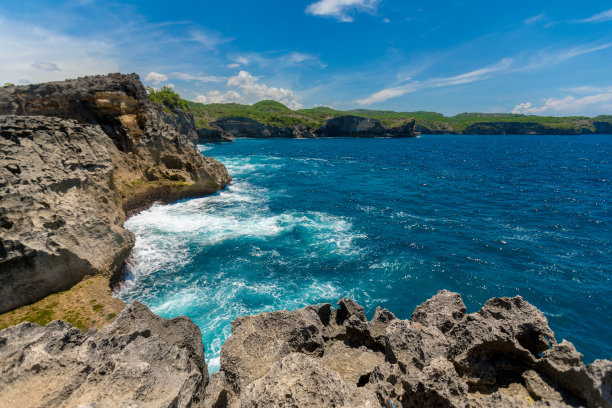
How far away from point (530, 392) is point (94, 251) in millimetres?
19854

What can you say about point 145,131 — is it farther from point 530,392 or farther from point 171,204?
point 530,392

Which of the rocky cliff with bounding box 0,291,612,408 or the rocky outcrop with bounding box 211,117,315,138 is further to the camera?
the rocky outcrop with bounding box 211,117,315,138

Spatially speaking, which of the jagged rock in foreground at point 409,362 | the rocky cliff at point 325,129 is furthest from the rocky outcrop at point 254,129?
the jagged rock in foreground at point 409,362

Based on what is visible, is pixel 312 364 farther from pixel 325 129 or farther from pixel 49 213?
pixel 325 129

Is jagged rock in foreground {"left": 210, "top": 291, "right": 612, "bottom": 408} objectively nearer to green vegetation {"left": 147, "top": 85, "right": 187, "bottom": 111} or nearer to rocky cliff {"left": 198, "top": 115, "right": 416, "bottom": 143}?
green vegetation {"left": 147, "top": 85, "right": 187, "bottom": 111}

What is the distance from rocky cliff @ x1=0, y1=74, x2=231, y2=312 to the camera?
13.5 metres

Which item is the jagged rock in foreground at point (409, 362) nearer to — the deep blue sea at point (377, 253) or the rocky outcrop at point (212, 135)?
the deep blue sea at point (377, 253)

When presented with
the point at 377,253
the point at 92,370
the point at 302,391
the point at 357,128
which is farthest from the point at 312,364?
the point at 357,128

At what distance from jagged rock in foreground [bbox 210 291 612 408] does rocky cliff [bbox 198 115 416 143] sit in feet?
541

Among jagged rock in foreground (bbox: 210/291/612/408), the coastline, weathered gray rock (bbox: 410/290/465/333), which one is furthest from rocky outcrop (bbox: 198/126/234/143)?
weathered gray rock (bbox: 410/290/465/333)

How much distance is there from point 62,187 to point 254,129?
159536mm

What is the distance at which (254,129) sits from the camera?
16950 centimetres

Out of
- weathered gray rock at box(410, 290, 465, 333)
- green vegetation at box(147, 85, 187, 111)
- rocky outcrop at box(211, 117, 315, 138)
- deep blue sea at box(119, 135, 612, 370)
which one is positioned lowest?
deep blue sea at box(119, 135, 612, 370)

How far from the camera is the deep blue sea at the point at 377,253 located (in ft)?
56.5
